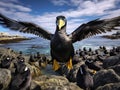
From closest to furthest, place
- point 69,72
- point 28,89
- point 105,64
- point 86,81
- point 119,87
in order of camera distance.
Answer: point 119,87, point 28,89, point 86,81, point 69,72, point 105,64

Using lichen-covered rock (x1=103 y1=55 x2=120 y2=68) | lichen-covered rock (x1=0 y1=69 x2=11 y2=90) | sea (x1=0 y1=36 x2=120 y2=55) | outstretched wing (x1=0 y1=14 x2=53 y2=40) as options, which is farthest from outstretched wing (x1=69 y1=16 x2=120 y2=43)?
Answer: sea (x1=0 y1=36 x2=120 y2=55)

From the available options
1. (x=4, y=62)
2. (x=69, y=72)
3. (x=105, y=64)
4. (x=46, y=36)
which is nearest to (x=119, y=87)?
(x=46, y=36)

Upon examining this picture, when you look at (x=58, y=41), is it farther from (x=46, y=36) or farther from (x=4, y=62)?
(x=4, y=62)

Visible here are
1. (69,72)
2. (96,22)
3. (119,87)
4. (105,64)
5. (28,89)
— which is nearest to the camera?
(119,87)

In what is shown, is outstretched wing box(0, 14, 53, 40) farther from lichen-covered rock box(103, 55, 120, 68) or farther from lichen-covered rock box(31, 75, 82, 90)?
lichen-covered rock box(103, 55, 120, 68)

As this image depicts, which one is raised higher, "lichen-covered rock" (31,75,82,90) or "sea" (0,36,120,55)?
"lichen-covered rock" (31,75,82,90)

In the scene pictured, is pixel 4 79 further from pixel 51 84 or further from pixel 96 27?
pixel 96 27

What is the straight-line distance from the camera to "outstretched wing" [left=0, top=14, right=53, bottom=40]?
1119 cm

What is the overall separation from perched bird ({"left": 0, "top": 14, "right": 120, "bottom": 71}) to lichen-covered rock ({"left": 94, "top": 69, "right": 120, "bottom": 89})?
3.58 metres

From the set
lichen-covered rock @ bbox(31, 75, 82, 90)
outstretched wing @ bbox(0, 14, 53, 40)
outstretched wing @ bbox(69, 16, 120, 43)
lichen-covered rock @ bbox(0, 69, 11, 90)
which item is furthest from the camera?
lichen-covered rock @ bbox(0, 69, 11, 90)

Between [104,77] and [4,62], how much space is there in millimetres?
9419

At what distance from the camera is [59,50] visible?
10.0m

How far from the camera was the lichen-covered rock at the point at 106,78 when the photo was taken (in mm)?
Result: 13530

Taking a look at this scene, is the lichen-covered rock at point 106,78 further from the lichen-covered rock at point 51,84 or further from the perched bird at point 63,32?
the perched bird at point 63,32
